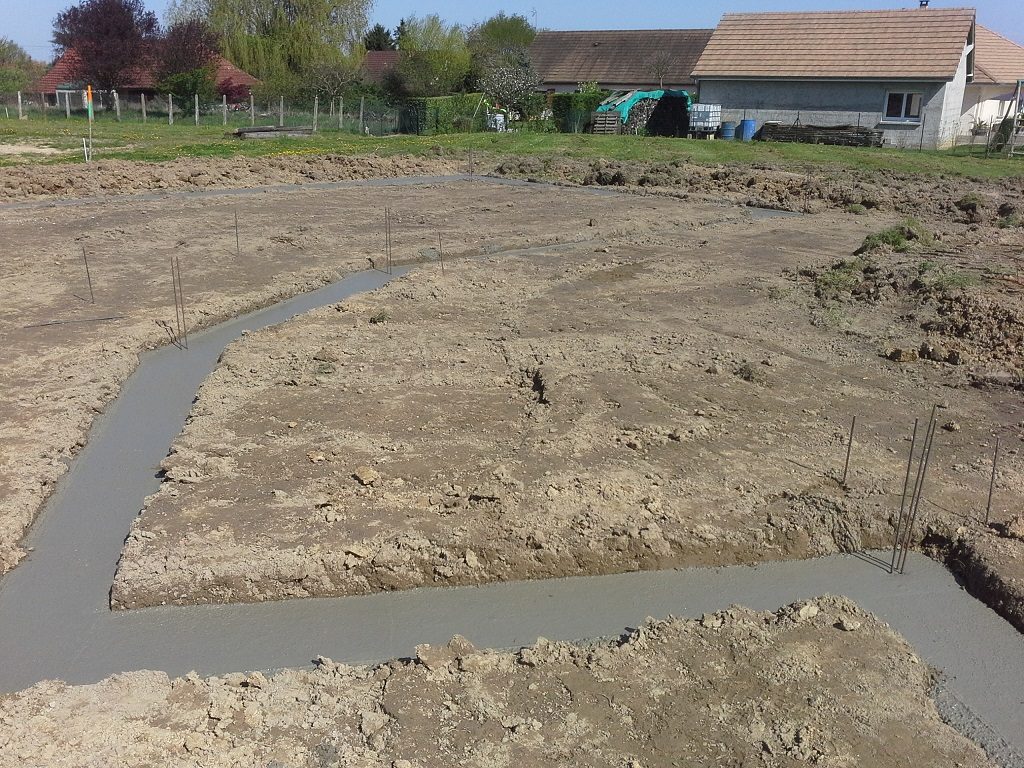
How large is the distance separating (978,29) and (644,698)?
42.5m

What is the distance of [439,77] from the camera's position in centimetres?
4209

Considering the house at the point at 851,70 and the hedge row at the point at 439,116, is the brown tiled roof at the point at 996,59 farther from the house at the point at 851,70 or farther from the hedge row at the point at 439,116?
the hedge row at the point at 439,116

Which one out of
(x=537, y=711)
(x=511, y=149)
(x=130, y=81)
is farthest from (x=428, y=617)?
(x=130, y=81)

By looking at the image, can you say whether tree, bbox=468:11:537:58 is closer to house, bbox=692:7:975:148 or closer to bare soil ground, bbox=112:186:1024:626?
house, bbox=692:7:975:148

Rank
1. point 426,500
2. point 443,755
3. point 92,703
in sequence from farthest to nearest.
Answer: point 426,500 < point 92,703 < point 443,755

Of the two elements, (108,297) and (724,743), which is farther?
(108,297)

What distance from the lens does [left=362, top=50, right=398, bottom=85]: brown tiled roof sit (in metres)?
46.7

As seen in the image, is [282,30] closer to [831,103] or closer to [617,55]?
[617,55]

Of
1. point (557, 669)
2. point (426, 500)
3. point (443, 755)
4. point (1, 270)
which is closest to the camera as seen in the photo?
point (443, 755)

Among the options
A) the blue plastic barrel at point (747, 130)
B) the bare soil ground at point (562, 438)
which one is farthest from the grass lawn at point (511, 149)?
the bare soil ground at point (562, 438)

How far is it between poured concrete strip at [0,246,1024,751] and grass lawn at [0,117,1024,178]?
18.7 m

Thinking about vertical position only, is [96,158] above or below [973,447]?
above

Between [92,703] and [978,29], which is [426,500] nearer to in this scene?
[92,703]

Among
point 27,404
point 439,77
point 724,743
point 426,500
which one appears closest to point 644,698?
point 724,743
